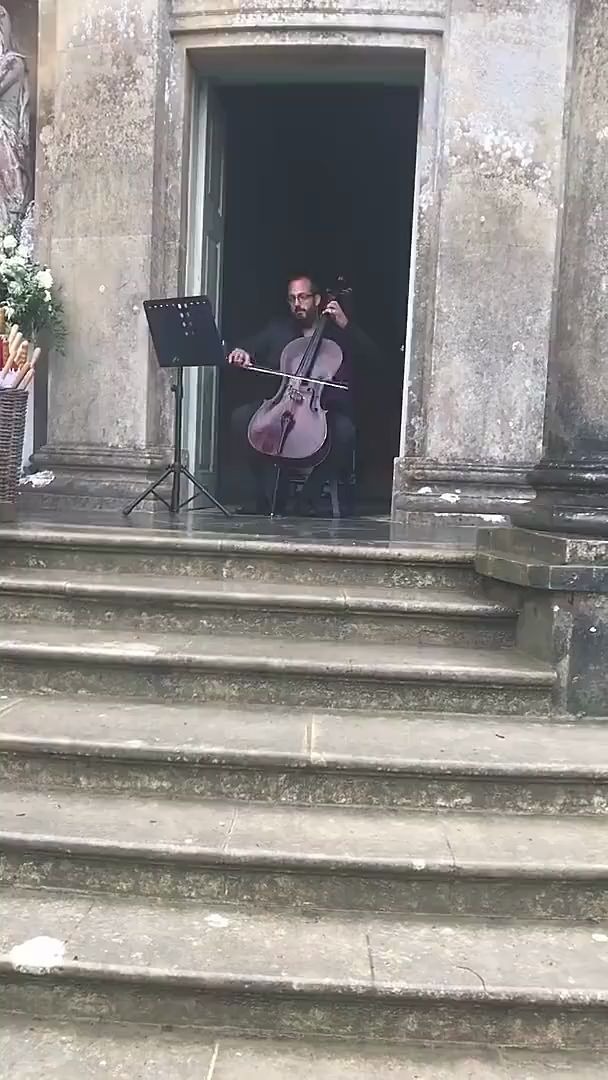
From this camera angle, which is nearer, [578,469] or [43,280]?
[578,469]

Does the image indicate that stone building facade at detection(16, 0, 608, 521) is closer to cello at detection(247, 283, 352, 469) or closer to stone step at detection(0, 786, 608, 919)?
cello at detection(247, 283, 352, 469)

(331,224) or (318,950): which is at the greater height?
(331,224)

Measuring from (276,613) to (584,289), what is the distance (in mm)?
1972

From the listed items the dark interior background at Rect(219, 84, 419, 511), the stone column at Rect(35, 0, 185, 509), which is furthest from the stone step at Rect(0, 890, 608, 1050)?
the dark interior background at Rect(219, 84, 419, 511)

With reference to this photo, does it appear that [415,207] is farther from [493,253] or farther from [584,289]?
[584,289]

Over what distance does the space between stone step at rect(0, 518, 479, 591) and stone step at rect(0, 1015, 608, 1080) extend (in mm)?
1912

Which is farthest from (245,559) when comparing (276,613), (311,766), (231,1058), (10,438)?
(231,1058)

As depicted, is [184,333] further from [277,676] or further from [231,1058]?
[231,1058]

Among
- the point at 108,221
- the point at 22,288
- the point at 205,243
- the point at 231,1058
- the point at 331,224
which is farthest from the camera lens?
the point at 331,224

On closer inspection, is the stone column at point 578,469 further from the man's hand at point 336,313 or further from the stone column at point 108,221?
the stone column at point 108,221

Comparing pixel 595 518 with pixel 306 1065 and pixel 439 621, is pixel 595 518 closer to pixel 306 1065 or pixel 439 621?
pixel 439 621

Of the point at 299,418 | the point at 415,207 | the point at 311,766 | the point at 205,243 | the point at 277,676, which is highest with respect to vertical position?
the point at 415,207

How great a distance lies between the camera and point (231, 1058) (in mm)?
2062

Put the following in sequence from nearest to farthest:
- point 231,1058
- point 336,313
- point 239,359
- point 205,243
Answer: point 231,1058
point 239,359
point 336,313
point 205,243
